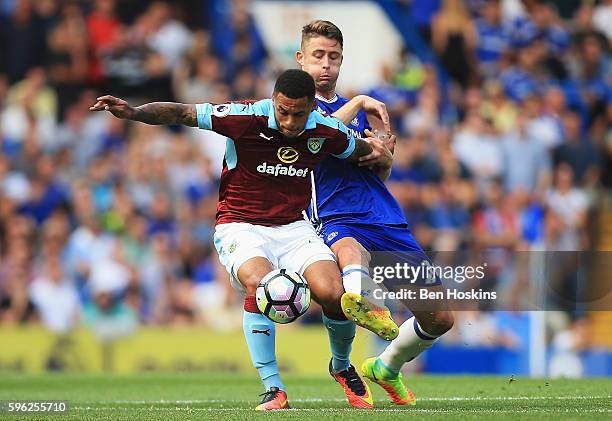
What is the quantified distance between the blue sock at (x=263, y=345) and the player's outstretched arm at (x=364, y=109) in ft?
5.39

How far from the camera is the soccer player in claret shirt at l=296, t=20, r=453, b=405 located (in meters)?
9.13

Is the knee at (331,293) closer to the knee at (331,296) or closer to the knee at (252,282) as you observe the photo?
the knee at (331,296)

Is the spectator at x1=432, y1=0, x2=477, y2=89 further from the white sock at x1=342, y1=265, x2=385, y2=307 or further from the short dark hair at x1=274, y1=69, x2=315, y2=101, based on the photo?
the short dark hair at x1=274, y1=69, x2=315, y2=101

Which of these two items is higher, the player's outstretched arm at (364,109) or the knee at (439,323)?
the player's outstretched arm at (364,109)

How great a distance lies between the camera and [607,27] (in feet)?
66.2

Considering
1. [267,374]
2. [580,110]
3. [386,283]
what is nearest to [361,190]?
[386,283]

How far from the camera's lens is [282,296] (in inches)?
321

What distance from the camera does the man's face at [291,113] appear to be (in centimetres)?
829

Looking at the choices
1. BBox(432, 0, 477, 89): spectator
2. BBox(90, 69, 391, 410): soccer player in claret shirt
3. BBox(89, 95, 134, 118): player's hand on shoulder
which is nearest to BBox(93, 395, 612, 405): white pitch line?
BBox(90, 69, 391, 410): soccer player in claret shirt

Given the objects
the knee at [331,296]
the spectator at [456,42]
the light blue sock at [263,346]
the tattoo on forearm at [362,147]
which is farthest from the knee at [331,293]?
the spectator at [456,42]

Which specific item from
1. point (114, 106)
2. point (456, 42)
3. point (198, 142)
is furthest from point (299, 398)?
point (456, 42)

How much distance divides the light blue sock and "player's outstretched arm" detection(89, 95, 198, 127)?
1.41 m

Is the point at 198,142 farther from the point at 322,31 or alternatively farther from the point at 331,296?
the point at 331,296

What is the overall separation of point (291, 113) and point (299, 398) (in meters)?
2.72
